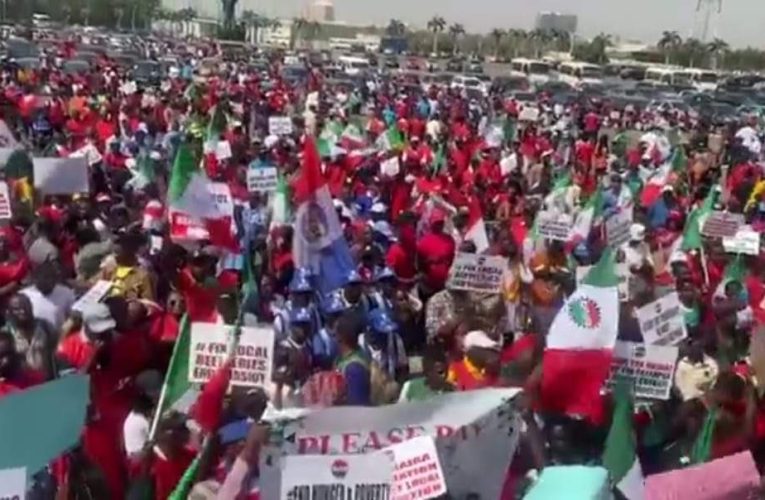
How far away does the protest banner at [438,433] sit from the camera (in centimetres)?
509

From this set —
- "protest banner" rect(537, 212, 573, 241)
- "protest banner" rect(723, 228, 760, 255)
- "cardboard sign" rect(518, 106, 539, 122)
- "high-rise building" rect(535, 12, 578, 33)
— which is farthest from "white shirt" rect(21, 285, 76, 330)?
"high-rise building" rect(535, 12, 578, 33)

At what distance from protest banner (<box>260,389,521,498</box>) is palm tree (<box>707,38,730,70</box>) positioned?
4296 inches

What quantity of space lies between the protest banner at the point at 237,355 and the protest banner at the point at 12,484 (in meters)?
2.00

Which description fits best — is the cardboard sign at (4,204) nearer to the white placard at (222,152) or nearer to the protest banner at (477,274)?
the protest banner at (477,274)

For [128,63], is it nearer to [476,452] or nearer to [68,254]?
[68,254]

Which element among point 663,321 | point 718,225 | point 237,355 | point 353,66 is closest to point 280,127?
point 718,225

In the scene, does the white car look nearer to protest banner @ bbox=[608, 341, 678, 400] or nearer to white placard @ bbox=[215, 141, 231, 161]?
white placard @ bbox=[215, 141, 231, 161]

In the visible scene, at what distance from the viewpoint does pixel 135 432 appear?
645 cm

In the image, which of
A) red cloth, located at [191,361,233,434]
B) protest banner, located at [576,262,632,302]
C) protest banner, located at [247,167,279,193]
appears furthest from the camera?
protest banner, located at [247,167,279,193]

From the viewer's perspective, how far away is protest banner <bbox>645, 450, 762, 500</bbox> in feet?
17.2

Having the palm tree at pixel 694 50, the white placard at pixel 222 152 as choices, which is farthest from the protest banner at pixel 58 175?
the palm tree at pixel 694 50

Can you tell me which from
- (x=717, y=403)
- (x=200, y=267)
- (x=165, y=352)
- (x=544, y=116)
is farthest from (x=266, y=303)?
(x=544, y=116)

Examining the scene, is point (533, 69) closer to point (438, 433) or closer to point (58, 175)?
point (58, 175)

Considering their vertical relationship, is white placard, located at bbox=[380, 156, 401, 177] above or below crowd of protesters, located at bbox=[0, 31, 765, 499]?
below
